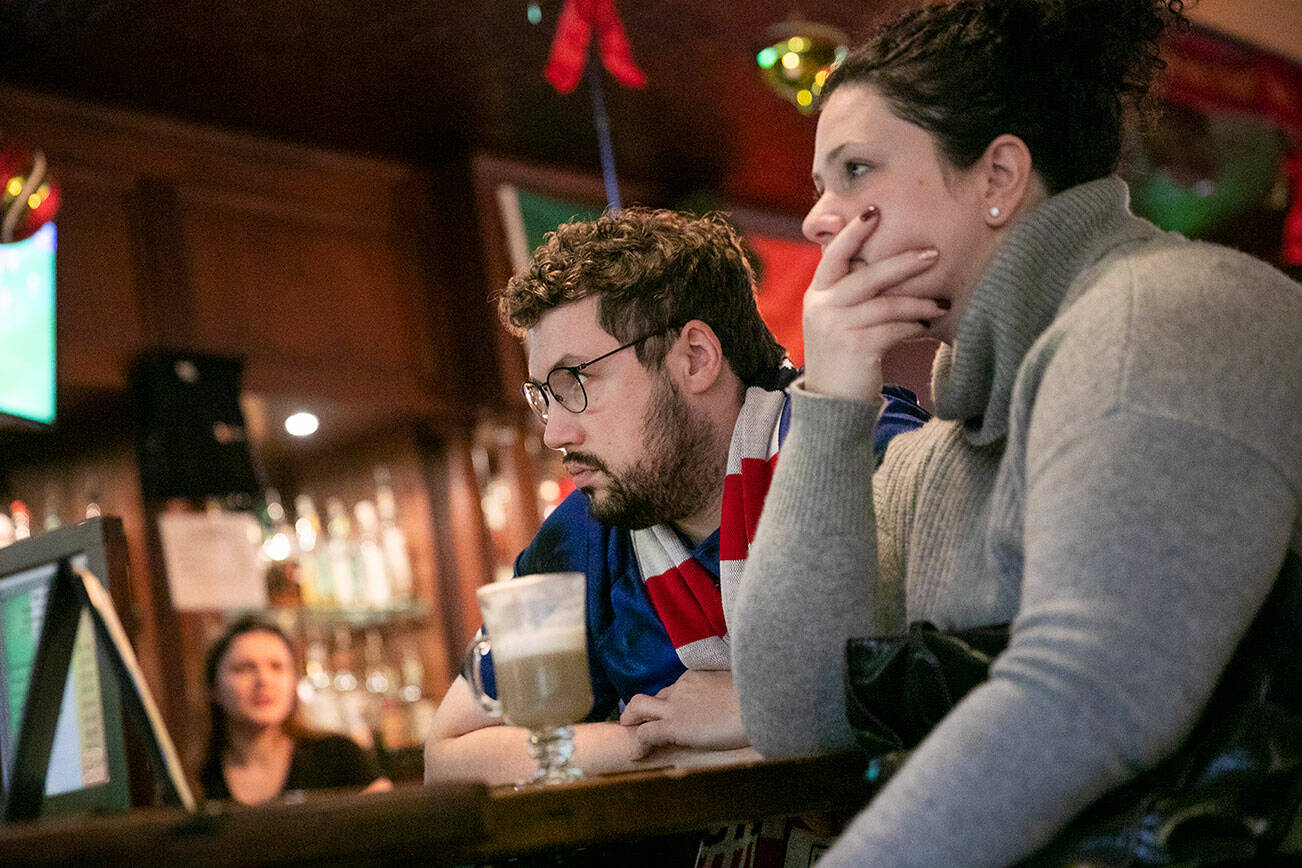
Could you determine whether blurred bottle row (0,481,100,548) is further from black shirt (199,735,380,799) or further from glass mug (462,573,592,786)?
glass mug (462,573,592,786)

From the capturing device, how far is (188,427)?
11.1 feet

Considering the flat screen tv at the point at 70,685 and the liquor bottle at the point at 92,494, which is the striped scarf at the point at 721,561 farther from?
the liquor bottle at the point at 92,494

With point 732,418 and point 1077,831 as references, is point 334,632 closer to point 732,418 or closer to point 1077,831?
point 732,418

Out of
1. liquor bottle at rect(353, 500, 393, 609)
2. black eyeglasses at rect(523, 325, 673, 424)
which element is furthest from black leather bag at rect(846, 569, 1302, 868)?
liquor bottle at rect(353, 500, 393, 609)

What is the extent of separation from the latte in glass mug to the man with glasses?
0.42 m

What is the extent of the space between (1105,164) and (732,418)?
777 millimetres

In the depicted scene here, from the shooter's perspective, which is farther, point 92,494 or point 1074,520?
point 92,494

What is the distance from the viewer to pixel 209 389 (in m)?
3.47

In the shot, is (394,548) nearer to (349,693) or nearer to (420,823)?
(349,693)

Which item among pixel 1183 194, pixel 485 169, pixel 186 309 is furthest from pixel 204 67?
pixel 1183 194

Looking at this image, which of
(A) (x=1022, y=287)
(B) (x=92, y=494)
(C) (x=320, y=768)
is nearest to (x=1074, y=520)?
(A) (x=1022, y=287)

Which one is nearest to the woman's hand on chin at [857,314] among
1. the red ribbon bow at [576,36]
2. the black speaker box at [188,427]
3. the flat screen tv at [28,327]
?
the red ribbon bow at [576,36]

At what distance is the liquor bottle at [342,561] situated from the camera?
163 inches

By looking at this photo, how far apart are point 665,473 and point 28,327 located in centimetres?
198
